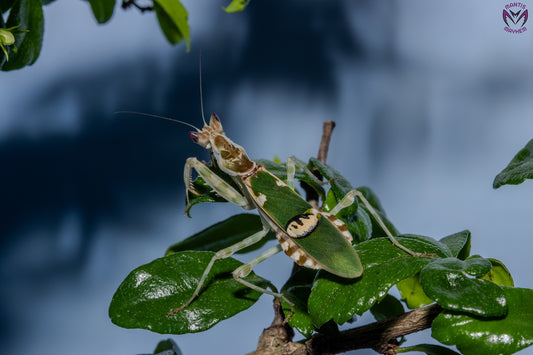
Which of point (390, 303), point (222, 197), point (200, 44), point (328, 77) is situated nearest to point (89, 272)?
point (200, 44)

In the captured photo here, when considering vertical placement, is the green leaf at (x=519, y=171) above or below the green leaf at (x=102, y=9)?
below

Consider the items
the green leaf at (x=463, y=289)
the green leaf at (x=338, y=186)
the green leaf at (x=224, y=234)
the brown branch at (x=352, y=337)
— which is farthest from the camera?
the green leaf at (x=224, y=234)

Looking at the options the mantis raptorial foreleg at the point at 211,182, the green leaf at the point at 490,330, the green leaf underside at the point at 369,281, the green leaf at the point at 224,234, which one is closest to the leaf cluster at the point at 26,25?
the mantis raptorial foreleg at the point at 211,182

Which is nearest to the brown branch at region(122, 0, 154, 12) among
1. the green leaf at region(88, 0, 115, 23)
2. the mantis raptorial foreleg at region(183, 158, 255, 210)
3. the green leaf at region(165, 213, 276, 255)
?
the green leaf at region(88, 0, 115, 23)

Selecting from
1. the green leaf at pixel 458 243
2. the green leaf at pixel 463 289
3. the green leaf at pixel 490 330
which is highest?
the green leaf at pixel 458 243

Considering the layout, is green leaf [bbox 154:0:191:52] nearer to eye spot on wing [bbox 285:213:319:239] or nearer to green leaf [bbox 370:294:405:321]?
eye spot on wing [bbox 285:213:319:239]

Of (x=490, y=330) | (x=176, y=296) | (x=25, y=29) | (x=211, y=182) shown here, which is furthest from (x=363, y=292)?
(x=25, y=29)

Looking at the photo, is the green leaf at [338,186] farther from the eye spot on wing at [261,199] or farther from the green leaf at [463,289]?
the green leaf at [463,289]

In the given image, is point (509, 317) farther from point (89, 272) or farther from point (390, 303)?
point (89, 272)
